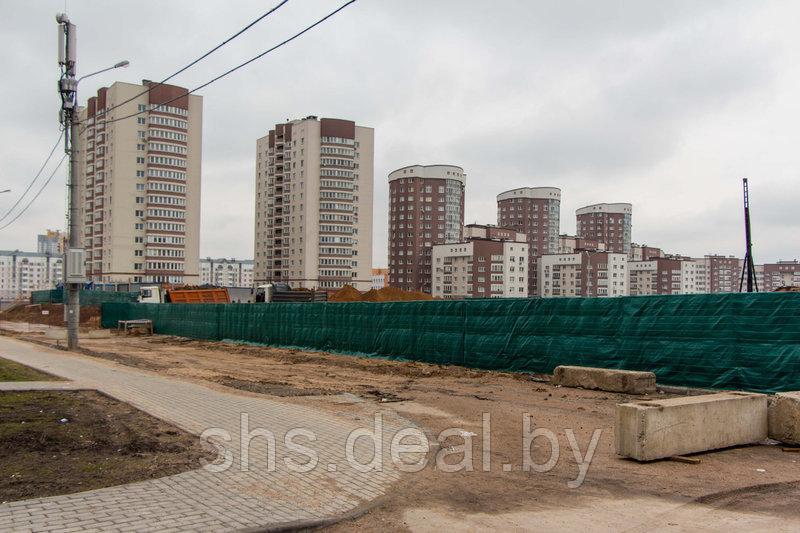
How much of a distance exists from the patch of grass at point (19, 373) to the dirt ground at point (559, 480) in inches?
176

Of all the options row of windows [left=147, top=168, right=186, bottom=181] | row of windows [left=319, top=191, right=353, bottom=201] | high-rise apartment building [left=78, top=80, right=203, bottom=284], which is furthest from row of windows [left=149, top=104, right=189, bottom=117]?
row of windows [left=319, top=191, right=353, bottom=201]

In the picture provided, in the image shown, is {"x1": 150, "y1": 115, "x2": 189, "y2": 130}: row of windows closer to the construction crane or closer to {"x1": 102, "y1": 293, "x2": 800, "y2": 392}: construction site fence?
{"x1": 102, "y1": 293, "x2": 800, "y2": 392}: construction site fence

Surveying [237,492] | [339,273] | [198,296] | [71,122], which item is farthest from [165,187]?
[237,492]

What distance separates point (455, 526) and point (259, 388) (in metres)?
9.43

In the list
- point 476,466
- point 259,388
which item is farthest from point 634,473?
point 259,388

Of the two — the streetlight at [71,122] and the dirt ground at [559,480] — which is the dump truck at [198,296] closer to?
the streetlight at [71,122]

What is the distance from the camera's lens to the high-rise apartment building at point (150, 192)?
103 metres

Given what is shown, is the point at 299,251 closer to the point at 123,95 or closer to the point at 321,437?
the point at 123,95

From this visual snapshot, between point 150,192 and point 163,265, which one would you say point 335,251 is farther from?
point 150,192

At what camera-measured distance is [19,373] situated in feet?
48.9

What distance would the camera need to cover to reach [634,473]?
24.0ft

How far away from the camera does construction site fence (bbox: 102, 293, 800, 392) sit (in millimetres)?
12312

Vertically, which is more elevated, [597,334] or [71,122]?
[71,122]

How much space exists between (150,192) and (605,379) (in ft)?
330
